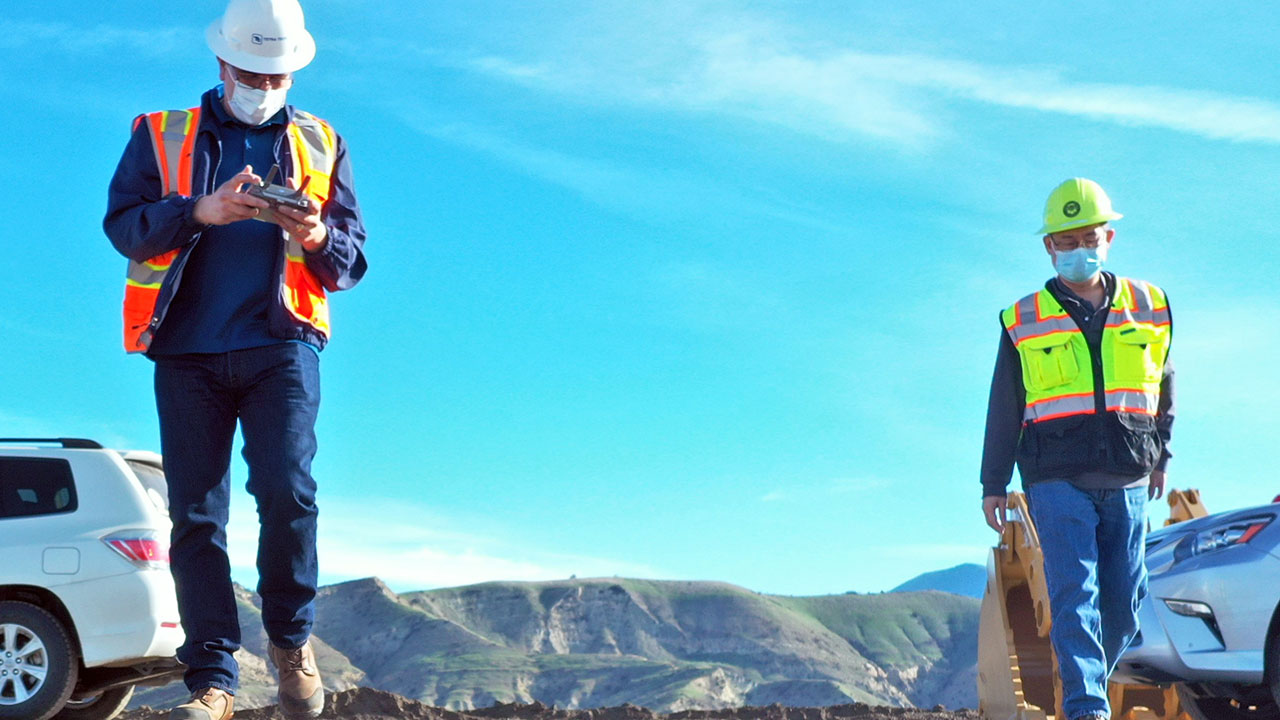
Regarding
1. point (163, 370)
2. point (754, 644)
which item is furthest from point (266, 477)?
point (754, 644)

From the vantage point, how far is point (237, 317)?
457 cm

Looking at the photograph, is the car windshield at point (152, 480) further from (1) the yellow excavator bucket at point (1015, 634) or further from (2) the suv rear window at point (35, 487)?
(1) the yellow excavator bucket at point (1015, 634)

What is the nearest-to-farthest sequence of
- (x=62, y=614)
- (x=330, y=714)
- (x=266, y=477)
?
(x=266, y=477) → (x=62, y=614) → (x=330, y=714)

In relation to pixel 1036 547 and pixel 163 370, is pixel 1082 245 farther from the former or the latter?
pixel 163 370

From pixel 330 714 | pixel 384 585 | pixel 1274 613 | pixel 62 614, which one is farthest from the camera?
pixel 384 585

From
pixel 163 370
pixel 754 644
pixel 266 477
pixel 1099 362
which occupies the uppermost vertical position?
pixel 754 644

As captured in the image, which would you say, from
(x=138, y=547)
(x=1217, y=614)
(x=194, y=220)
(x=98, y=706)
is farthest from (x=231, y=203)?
(x=98, y=706)

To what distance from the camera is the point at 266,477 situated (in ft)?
14.8

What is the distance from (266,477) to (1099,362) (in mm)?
3418

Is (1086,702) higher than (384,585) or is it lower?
lower

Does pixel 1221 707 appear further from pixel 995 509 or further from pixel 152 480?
pixel 152 480

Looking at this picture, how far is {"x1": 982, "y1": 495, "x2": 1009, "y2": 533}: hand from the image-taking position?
613cm

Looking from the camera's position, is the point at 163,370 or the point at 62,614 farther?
the point at 62,614

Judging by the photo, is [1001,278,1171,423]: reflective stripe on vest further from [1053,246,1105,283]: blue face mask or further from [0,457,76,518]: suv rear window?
[0,457,76,518]: suv rear window
